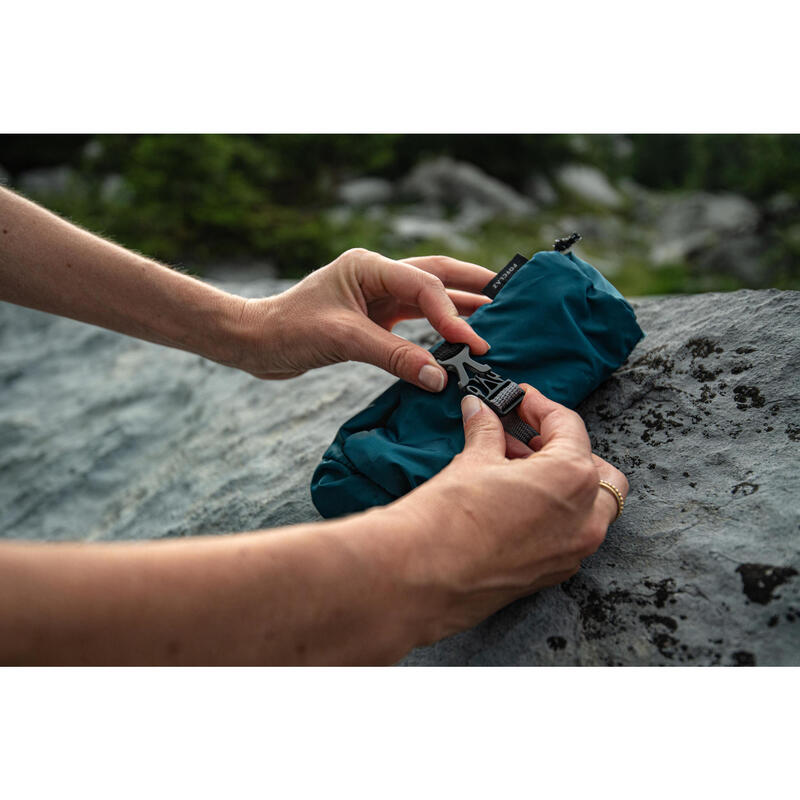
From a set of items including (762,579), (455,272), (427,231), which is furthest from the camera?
(427,231)

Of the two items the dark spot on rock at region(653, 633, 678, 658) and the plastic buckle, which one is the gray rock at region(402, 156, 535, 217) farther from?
the dark spot on rock at region(653, 633, 678, 658)

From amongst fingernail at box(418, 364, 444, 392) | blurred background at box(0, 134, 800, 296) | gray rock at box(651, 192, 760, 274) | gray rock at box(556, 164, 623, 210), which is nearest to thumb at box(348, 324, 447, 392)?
fingernail at box(418, 364, 444, 392)

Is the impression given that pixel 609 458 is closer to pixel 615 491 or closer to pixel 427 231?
pixel 615 491

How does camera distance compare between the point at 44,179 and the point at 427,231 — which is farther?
the point at 44,179

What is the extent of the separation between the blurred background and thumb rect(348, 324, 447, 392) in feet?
6.48

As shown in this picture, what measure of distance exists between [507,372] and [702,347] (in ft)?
1.95

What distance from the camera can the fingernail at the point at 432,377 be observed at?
Result: 1.52 m

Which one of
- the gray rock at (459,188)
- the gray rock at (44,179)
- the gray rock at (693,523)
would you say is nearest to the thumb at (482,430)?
the gray rock at (693,523)

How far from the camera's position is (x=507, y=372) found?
5.14 feet

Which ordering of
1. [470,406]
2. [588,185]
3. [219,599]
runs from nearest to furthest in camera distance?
[219,599], [470,406], [588,185]

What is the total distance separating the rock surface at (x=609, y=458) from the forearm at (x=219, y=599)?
1.48 feet

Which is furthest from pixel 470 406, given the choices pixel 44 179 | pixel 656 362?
pixel 44 179

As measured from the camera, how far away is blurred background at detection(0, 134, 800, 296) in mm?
5016

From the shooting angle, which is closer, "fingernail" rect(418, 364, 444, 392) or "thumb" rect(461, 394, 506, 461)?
"thumb" rect(461, 394, 506, 461)
